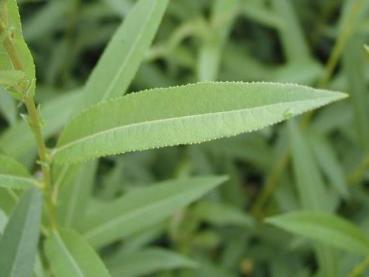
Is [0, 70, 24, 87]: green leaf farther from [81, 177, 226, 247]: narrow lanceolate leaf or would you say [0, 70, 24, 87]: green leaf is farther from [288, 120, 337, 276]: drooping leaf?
[288, 120, 337, 276]: drooping leaf

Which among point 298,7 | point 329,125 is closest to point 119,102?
point 329,125

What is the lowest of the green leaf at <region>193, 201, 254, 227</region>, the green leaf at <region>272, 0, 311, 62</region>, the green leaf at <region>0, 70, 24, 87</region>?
the green leaf at <region>193, 201, 254, 227</region>

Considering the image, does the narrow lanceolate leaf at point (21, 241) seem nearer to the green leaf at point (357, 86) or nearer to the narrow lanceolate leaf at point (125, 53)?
the narrow lanceolate leaf at point (125, 53)

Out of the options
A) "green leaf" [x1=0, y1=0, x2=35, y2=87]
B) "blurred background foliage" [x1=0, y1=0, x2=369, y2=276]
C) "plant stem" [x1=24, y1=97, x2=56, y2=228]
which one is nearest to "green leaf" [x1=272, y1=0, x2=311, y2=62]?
"blurred background foliage" [x1=0, y1=0, x2=369, y2=276]

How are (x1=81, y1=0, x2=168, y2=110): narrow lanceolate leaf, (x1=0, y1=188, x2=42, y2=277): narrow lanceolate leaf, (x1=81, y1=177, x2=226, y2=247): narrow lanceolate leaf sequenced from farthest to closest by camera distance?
1. (x1=81, y1=177, x2=226, y2=247): narrow lanceolate leaf
2. (x1=81, y1=0, x2=168, y2=110): narrow lanceolate leaf
3. (x1=0, y1=188, x2=42, y2=277): narrow lanceolate leaf

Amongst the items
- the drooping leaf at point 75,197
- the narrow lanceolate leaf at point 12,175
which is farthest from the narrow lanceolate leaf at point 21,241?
the drooping leaf at point 75,197

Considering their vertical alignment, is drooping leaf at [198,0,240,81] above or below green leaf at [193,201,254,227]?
above
